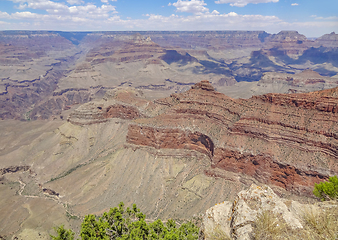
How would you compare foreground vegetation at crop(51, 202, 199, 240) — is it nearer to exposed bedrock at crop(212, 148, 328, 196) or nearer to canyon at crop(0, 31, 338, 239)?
canyon at crop(0, 31, 338, 239)

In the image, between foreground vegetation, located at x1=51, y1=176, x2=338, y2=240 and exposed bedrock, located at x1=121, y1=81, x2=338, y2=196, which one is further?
exposed bedrock, located at x1=121, y1=81, x2=338, y2=196

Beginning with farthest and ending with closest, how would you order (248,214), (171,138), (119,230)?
1. (171,138)
2. (119,230)
3. (248,214)

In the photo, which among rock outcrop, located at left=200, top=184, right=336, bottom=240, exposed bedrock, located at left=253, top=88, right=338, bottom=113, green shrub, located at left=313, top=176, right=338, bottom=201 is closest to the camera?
rock outcrop, located at left=200, top=184, right=336, bottom=240

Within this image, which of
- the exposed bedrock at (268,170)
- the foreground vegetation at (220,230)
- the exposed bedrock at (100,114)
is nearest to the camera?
the foreground vegetation at (220,230)

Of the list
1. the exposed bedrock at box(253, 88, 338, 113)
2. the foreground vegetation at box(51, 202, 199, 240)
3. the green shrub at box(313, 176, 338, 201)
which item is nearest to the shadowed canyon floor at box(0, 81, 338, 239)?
the exposed bedrock at box(253, 88, 338, 113)

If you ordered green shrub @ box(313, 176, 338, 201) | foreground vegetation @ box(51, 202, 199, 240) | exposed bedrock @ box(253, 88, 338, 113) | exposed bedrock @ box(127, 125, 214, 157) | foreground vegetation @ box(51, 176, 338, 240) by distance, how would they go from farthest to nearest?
1. exposed bedrock @ box(127, 125, 214, 157)
2. exposed bedrock @ box(253, 88, 338, 113)
3. green shrub @ box(313, 176, 338, 201)
4. foreground vegetation @ box(51, 202, 199, 240)
5. foreground vegetation @ box(51, 176, 338, 240)

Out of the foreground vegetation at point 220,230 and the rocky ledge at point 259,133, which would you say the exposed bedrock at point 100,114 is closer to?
the rocky ledge at point 259,133

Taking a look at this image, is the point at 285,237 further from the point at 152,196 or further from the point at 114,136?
the point at 114,136

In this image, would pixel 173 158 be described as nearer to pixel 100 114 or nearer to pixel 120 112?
pixel 120 112

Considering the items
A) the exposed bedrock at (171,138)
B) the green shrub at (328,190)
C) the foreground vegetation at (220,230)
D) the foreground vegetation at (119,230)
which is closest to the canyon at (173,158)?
the exposed bedrock at (171,138)

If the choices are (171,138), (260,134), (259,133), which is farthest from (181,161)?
(260,134)
